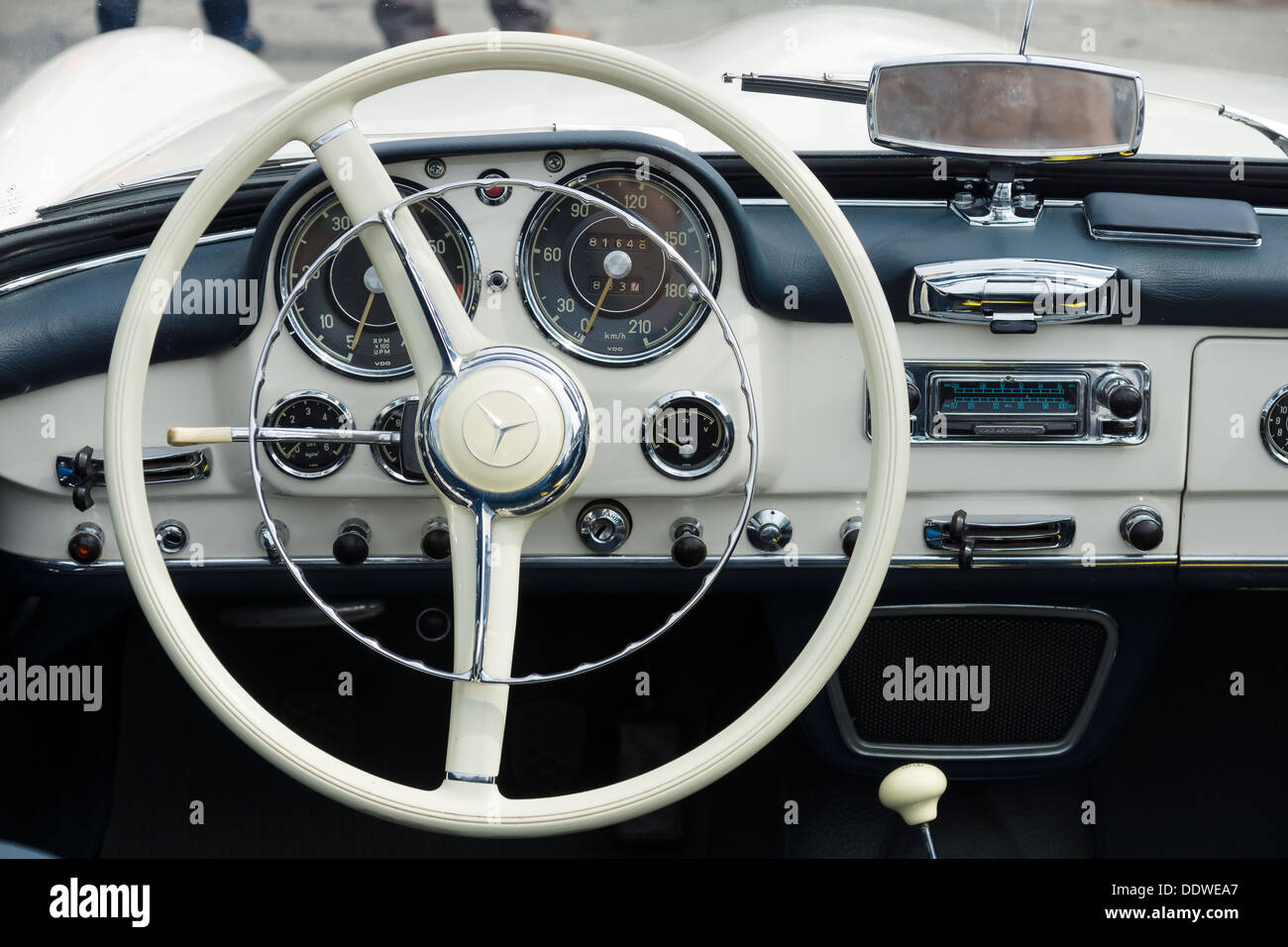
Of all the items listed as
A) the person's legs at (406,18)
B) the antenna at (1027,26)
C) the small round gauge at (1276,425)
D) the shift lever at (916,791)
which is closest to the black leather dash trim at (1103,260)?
the small round gauge at (1276,425)

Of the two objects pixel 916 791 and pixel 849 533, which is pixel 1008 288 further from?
pixel 916 791

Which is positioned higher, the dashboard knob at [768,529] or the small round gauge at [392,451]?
the small round gauge at [392,451]

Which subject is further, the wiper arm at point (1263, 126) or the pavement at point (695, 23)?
the wiper arm at point (1263, 126)

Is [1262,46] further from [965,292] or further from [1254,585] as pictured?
[1254,585]

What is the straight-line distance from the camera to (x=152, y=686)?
2414 millimetres

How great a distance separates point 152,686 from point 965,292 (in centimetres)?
165

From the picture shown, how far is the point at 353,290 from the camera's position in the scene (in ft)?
5.72

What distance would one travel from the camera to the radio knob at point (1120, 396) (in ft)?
5.98

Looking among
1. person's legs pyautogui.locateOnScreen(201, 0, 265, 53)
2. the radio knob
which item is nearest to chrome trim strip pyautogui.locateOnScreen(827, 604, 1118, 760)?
the radio knob

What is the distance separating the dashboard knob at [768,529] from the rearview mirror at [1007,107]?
552 millimetres

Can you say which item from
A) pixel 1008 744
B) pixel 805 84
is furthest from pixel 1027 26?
pixel 1008 744

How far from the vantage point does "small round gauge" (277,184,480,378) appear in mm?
1730

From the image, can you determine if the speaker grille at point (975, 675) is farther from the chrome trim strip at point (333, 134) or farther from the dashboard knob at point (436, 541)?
the chrome trim strip at point (333, 134)

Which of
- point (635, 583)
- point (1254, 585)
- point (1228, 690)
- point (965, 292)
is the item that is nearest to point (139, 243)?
point (635, 583)
